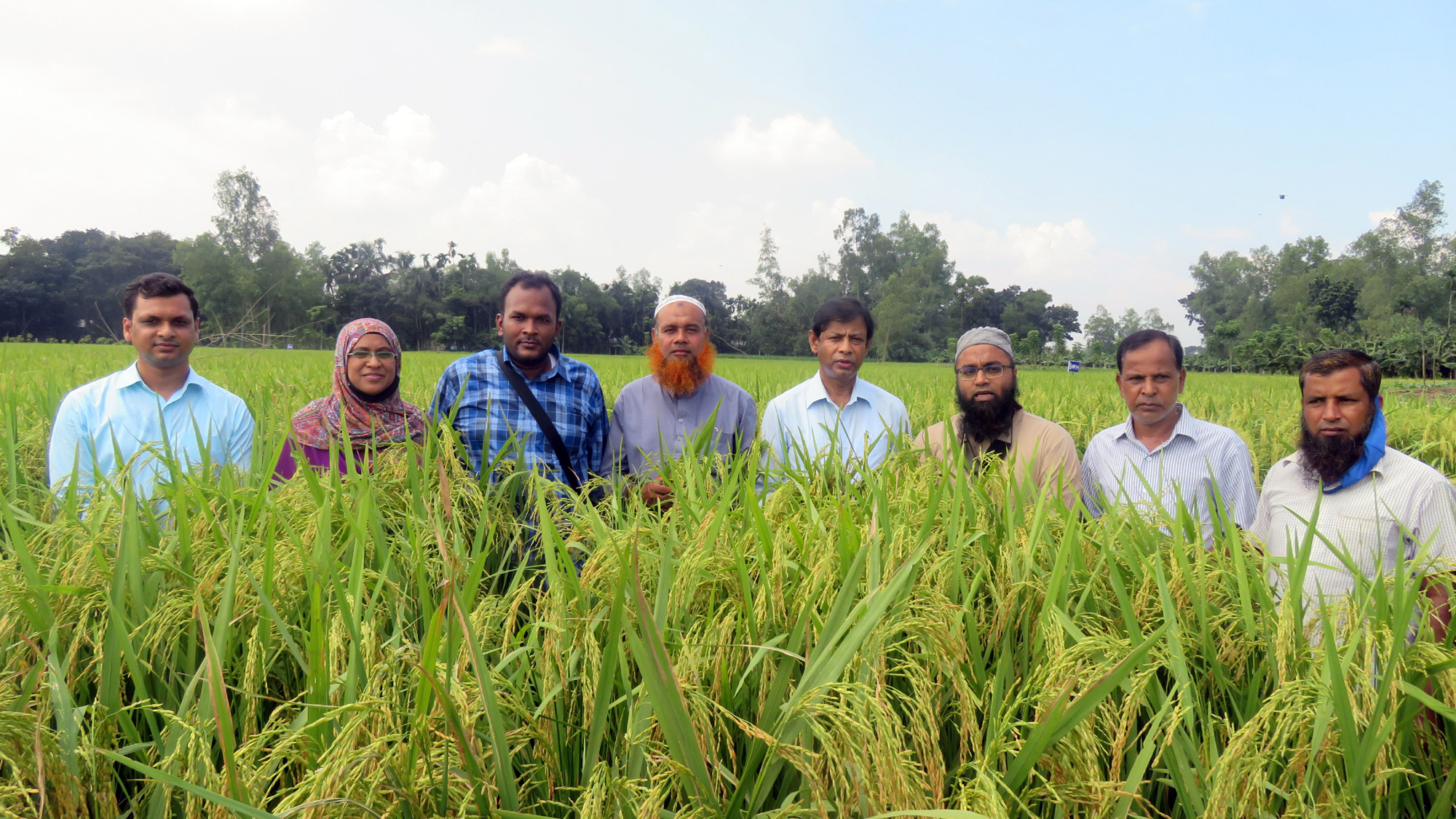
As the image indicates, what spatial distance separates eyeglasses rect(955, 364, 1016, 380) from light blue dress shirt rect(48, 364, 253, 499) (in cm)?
299

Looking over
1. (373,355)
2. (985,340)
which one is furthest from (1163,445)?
(373,355)

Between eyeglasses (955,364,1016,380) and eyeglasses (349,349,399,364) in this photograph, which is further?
eyeglasses (955,364,1016,380)

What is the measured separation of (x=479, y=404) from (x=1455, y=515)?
3.69m

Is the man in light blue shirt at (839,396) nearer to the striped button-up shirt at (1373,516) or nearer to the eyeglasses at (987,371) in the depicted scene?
the eyeglasses at (987,371)

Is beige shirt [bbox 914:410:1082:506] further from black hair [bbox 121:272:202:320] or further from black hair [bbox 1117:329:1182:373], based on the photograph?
black hair [bbox 121:272:202:320]

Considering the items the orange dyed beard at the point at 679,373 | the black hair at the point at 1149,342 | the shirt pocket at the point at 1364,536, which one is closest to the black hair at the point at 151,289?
the orange dyed beard at the point at 679,373

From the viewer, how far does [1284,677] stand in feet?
4.00

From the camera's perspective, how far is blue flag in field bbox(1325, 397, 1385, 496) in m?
2.49

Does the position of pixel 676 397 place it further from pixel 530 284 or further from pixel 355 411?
pixel 355 411

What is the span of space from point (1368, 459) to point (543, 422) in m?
3.22

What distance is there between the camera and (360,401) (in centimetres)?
292

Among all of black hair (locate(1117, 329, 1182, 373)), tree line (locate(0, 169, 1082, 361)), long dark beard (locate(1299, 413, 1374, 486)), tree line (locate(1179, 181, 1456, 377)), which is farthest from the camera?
tree line (locate(0, 169, 1082, 361))

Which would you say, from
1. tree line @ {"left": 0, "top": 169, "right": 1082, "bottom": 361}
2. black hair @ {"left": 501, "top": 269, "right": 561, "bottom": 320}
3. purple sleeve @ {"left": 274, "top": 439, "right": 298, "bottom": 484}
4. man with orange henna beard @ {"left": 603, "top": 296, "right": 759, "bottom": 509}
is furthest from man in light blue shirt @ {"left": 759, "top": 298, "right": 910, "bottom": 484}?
tree line @ {"left": 0, "top": 169, "right": 1082, "bottom": 361}

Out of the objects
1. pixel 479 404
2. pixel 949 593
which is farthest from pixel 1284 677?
pixel 479 404
